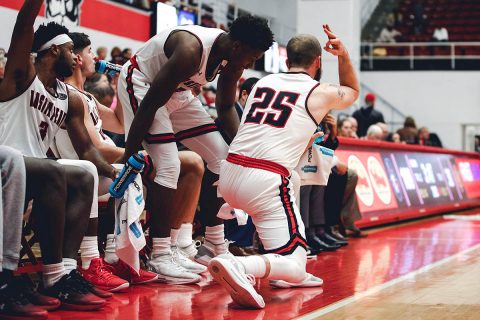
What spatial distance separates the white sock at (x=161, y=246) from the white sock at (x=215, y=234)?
58 cm

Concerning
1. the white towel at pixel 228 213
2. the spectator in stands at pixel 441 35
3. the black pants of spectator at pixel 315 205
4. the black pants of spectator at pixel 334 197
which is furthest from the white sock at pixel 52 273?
the spectator in stands at pixel 441 35

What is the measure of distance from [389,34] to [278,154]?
2050 centimetres

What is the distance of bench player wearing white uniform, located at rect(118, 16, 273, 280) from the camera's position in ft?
15.4

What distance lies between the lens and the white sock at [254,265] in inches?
165

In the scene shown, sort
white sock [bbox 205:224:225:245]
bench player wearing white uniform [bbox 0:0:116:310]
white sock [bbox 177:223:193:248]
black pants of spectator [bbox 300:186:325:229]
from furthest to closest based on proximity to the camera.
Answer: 1. black pants of spectator [bbox 300:186:325:229]
2. white sock [bbox 177:223:193:248]
3. white sock [bbox 205:224:225:245]
4. bench player wearing white uniform [bbox 0:0:116:310]

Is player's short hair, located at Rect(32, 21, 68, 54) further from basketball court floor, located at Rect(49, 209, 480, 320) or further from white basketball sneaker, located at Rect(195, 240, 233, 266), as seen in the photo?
white basketball sneaker, located at Rect(195, 240, 233, 266)

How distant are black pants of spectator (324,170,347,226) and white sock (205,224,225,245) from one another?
2.41 meters

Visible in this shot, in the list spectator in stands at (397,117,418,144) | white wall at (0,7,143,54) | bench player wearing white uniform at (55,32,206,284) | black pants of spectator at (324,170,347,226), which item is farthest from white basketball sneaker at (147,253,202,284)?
spectator in stands at (397,117,418,144)

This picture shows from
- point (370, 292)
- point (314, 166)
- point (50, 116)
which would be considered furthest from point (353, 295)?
point (50, 116)

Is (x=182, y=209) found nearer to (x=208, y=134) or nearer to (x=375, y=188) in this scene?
(x=208, y=134)

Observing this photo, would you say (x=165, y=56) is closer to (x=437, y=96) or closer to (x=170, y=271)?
(x=170, y=271)

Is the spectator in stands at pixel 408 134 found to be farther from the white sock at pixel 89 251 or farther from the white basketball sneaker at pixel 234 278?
the white basketball sneaker at pixel 234 278

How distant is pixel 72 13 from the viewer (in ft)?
42.0

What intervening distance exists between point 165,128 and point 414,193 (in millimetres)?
7277
